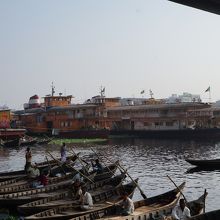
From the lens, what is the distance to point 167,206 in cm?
1867

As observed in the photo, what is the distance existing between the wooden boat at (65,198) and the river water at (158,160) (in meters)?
2.20

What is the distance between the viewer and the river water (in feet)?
95.5

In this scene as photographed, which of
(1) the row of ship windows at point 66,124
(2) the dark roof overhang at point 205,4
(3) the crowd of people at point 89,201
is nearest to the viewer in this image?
(2) the dark roof overhang at point 205,4

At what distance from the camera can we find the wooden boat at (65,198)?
1858 cm

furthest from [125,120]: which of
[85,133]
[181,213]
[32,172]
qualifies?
[181,213]

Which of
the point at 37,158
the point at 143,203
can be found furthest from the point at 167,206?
the point at 37,158

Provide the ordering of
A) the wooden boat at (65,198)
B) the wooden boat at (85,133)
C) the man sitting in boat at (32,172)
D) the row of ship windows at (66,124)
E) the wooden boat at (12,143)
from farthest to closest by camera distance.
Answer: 1. the row of ship windows at (66,124)
2. the wooden boat at (85,133)
3. the wooden boat at (12,143)
4. the man sitting in boat at (32,172)
5. the wooden boat at (65,198)

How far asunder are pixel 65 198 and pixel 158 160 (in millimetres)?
23112

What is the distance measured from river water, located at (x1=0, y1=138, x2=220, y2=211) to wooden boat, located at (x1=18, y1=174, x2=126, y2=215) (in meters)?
2.20

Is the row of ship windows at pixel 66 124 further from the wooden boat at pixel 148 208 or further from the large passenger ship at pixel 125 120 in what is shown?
the wooden boat at pixel 148 208

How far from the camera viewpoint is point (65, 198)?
2166 centimetres

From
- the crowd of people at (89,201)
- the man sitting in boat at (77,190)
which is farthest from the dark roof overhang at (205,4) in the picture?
the man sitting in boat at (77,190)

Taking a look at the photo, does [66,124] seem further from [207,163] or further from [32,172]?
[32,172]

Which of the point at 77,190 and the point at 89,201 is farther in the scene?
the point at 77,190
